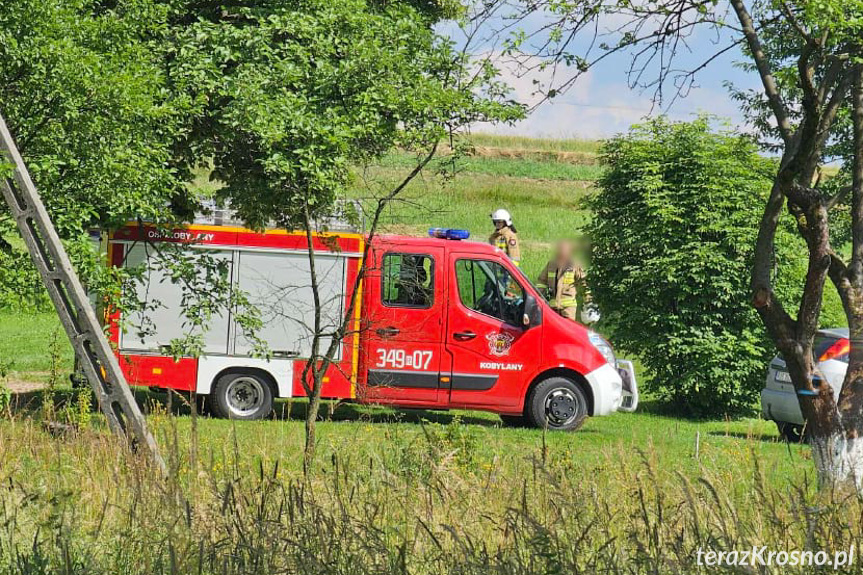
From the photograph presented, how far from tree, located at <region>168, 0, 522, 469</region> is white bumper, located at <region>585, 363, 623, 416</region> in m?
5.15

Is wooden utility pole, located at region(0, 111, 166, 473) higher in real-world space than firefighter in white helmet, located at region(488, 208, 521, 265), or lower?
lower

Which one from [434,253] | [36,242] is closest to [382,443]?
[36,242]

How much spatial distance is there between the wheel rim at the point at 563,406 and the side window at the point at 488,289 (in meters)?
1.11

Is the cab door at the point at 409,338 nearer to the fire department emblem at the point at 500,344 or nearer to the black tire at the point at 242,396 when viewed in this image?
the fire department emblem at the point at 500,344

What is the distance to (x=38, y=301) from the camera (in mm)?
10242

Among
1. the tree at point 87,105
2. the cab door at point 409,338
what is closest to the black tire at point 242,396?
the cab door at point 409,338

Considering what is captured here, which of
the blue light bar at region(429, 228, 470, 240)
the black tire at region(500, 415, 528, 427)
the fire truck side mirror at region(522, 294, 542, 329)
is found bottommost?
the black tire at region(500, 415, 528, 427)

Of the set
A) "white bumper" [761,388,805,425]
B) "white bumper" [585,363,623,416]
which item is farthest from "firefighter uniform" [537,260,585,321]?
"white bumper" [761,388,805,425]

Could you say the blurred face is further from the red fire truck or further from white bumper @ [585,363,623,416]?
white bumper @ [585,363,623,416]

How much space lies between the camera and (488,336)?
49.8 ft

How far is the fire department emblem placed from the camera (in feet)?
49.9

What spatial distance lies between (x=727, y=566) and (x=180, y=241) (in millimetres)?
10282

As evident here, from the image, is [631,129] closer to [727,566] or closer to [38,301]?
[38,301]

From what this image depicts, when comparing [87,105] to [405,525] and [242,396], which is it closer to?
[405,525]
